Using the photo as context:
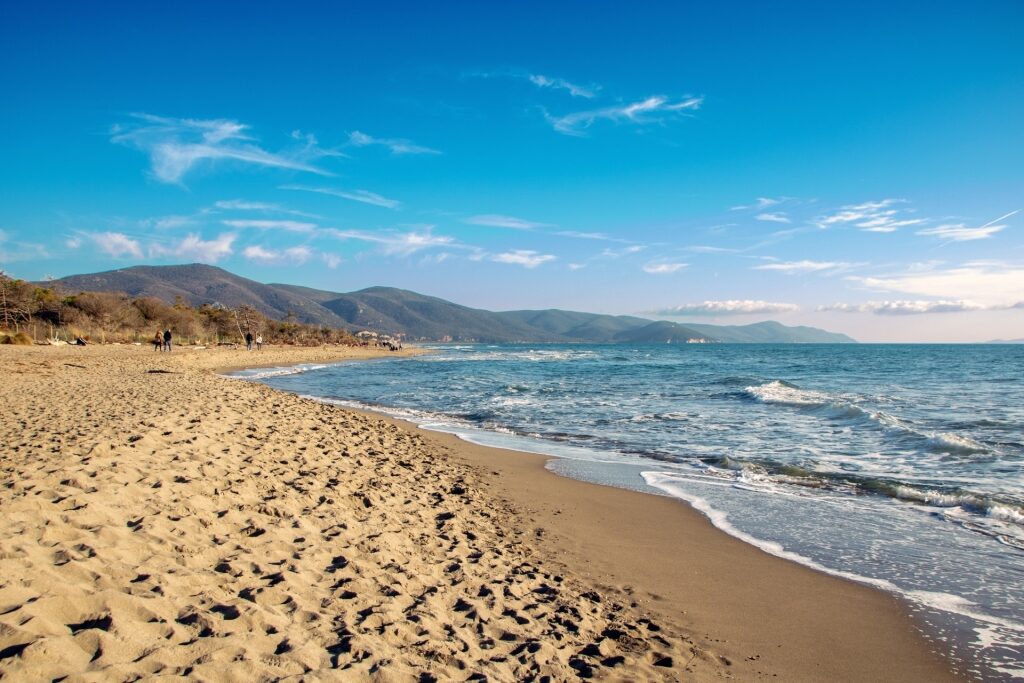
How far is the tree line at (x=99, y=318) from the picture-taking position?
4600 centimetres

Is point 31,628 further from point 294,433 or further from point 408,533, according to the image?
point 294,433

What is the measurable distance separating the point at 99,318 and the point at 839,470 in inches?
2423

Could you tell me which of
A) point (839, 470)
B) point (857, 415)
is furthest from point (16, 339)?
point (857, 415)

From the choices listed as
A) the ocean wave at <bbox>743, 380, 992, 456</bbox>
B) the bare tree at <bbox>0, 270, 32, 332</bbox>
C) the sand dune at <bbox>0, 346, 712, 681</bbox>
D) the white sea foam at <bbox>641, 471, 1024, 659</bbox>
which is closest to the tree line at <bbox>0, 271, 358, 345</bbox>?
the bare tree at <bbox>0, 270, 32, 332</bbox>

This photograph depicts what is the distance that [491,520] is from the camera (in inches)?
265

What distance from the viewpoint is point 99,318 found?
175ft

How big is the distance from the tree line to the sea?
37.2 metres

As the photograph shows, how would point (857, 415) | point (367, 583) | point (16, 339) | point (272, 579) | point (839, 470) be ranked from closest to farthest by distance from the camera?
point (272, 579), point (367, 583), point (839, 470), point (857, 415), point (16, 339)

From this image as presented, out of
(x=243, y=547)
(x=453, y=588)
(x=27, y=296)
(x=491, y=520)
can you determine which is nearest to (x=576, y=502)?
(x=491, y=520)

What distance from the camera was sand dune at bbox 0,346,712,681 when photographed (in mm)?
3141

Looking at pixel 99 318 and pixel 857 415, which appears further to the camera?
pixel 99 318

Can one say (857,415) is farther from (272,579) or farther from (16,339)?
(16,339)

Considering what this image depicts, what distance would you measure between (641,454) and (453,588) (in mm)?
7964

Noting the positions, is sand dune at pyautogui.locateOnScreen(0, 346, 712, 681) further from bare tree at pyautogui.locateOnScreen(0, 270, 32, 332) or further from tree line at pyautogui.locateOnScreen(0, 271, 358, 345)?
bare tree at pyautogui.locateOnScreen(0, 270, 32, 332)
